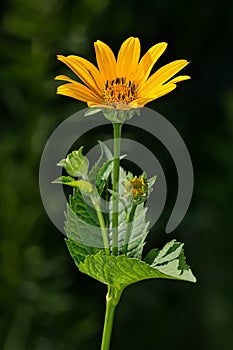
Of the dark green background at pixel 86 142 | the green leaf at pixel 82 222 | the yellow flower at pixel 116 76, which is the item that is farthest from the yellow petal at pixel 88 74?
the dark green background at pixel 86 142

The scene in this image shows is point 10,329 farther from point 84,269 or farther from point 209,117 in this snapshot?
point 84,269

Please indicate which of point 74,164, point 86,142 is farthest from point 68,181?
point 86,142

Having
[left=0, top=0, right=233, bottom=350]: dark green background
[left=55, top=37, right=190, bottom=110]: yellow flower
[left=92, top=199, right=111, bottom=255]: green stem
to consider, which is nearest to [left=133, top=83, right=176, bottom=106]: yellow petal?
[left=55, top=37, right=190, bottom=110]: yellow flower

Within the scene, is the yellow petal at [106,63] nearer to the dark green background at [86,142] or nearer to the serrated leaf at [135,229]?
the serrated leaf at [135,229]

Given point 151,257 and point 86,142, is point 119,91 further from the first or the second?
point 86,142

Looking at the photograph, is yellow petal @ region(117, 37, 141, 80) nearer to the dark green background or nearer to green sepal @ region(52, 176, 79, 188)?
green sepal @ region(52, 176, 79, 188)

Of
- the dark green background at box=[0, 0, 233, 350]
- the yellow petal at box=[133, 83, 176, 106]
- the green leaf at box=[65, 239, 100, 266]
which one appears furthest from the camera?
the dark green background at box=[0, 0, 233, 350]
